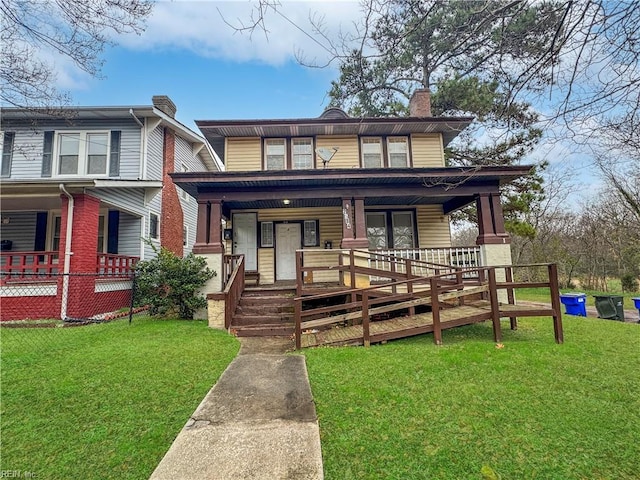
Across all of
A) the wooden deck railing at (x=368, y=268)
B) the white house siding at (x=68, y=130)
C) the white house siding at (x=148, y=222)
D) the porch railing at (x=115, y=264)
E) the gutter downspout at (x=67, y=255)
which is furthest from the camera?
the white house siding at (x=148, y=222)

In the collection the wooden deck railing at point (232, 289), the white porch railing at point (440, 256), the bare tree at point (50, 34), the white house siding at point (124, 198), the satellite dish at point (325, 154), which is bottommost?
the wooden deck railing at point (232, 289)

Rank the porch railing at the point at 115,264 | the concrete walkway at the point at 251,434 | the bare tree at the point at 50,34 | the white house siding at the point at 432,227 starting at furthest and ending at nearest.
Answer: the white house siding at the point at 432,227 < the porch railing at the point at 115,264 < the bare tree at the point at 50,34 < the concrete walkway at the point at 251,434

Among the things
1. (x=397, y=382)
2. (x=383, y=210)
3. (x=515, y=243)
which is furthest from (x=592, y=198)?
(x=397, y=382)

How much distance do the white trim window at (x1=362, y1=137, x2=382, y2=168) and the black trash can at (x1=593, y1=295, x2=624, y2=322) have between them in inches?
327

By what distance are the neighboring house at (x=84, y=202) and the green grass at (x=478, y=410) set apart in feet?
24.1

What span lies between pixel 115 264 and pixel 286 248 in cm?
565

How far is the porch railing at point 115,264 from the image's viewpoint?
923cm

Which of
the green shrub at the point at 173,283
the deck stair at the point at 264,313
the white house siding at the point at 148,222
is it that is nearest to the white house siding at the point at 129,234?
the white house siding at the point at 148,222

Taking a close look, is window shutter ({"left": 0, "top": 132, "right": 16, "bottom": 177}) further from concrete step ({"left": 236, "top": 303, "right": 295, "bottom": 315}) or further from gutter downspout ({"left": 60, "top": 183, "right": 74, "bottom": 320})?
concrete step ({"left": 236, "top": 303, "right": 295, "bottom": 315})

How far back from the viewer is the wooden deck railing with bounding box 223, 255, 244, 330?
7070 mm

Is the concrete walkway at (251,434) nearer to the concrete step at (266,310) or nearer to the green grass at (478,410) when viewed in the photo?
the green grass at (478,410)

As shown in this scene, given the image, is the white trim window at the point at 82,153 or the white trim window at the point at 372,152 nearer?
the white trim window at the point at 372,152

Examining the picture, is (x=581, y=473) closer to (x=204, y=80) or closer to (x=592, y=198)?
(x=204, y=80)

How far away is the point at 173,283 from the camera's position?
301 inches
